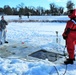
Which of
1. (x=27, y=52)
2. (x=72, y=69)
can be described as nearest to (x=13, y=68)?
(x=72, y=69)

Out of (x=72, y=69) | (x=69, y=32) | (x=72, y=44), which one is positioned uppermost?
(x=69, y=32)

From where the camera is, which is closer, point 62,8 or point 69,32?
point 69,32

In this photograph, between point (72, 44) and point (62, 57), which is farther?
point (62, 57)

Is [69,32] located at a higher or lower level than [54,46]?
higher

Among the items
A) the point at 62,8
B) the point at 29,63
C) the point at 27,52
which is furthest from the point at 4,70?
the point at 62,8

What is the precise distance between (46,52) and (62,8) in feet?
188

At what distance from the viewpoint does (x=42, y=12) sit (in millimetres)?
65562

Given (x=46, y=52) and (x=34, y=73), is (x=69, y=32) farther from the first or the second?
(x=46, y=52)

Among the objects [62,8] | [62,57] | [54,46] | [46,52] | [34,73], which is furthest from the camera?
[62,8]

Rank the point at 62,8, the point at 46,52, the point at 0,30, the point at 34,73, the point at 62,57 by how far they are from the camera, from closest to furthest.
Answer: the point at 34,73 < the point at 62,57 < the point at 46,52 < the point at 0,30 < the point at 62,8

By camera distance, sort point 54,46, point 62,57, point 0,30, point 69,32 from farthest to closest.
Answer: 1. point 0,30
2. point 54,46
3. point 62,57
4. point 69,32

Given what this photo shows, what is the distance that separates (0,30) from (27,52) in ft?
8.53

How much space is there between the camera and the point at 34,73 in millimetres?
5695

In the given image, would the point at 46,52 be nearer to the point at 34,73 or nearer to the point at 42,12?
the point at 34,73
